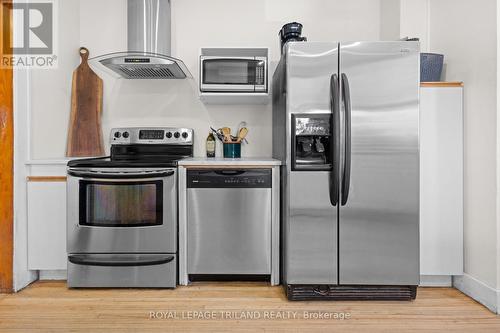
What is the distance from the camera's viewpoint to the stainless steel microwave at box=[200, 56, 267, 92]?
257 centimetres

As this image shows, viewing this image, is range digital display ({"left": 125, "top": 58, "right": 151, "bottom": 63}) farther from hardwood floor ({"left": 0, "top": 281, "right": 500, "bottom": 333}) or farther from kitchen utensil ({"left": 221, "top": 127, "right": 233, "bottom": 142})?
hardwood floor ({"left": 0, "top": 281, "right": 500, "bottom": 333})

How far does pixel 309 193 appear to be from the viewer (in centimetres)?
208

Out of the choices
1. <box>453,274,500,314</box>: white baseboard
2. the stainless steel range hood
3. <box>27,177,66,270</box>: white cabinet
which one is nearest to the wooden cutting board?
the stainless steel range hood

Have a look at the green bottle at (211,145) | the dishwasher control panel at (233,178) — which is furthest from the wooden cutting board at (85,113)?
the dishwasher control panel at (233,178)

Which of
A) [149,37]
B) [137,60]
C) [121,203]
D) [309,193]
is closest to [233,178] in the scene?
[309,193]

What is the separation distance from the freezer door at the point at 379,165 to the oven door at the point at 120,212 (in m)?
1.16

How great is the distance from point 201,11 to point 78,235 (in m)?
2.05

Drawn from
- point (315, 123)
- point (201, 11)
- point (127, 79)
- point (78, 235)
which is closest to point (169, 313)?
point (78, 235)

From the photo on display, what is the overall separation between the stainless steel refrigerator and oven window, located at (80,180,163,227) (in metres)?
Answer: 0.89

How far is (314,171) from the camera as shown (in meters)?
2.07

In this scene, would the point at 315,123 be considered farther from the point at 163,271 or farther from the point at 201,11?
the point at 201,11

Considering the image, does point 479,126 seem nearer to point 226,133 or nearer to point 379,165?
point 379,165

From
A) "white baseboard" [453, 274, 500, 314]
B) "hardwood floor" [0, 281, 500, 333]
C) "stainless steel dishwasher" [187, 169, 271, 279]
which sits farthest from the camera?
"stainless steel dishwasher" [187, 169, 271, 279]

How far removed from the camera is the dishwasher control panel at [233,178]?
2.32 metres
